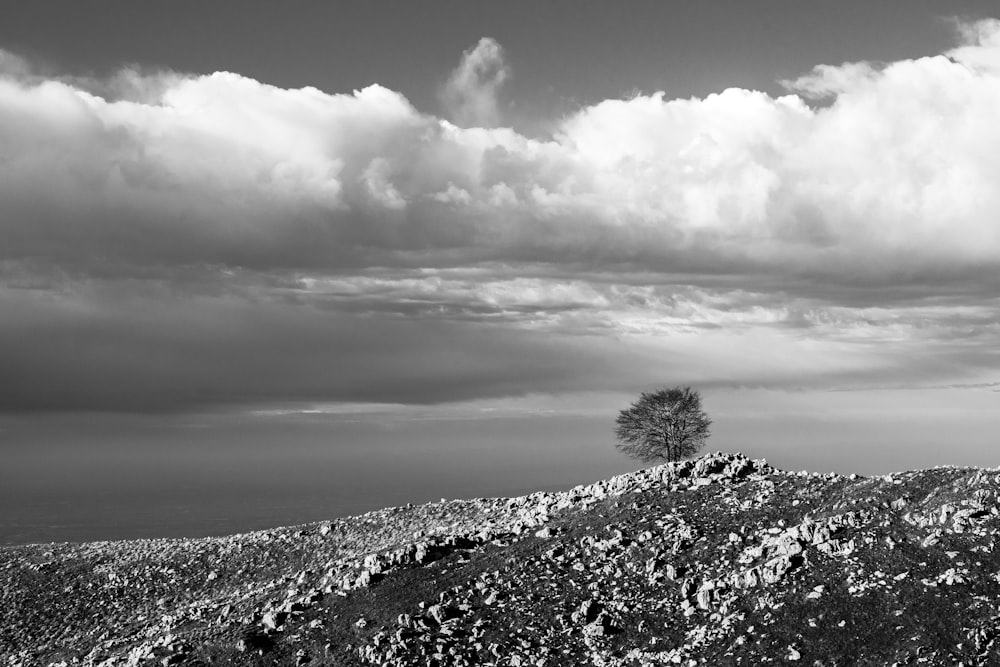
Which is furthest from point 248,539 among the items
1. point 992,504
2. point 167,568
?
point 992,504

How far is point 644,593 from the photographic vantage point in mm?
36719

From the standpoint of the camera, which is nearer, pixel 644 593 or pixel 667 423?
pixel 644 593

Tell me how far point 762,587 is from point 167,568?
39279 millimetres

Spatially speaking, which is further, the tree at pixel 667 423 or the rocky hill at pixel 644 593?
the tree at pixel 667 423

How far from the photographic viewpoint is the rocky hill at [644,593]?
3238 centimetres

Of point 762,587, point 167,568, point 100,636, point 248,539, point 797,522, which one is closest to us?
point 762,587

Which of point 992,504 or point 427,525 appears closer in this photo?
point 992,504

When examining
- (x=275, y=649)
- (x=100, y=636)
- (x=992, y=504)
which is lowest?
(x=100, y=636)

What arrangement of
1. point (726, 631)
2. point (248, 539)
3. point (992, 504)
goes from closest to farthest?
point (726, 631), point (992, 504), point (248, 539)

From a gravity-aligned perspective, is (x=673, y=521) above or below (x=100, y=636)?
above

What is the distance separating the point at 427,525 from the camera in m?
58.3

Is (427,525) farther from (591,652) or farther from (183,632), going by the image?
(591,652)

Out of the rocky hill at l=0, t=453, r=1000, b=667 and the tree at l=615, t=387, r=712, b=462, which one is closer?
the rocky hill at l=0, t=453, r=1000, b=667

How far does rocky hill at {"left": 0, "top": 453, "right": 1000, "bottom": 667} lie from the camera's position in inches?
1275
